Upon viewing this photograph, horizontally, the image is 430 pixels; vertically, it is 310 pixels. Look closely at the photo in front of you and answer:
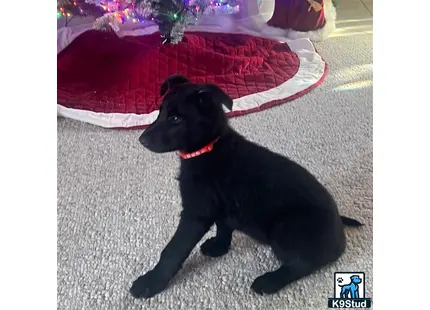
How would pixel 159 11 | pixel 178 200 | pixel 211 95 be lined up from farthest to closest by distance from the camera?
pixel 159 11 < pixel 178 200 < pixel 211 95

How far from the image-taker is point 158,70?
98cm

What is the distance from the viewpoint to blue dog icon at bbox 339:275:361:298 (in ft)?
2.74

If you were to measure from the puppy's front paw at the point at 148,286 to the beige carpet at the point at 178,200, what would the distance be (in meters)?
0.01

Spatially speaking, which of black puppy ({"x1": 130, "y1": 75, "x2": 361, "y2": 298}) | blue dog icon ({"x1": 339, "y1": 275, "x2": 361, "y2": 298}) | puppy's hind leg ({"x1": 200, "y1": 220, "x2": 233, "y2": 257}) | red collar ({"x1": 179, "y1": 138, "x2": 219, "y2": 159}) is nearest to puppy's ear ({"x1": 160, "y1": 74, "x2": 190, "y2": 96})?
black puppy ({"x1": 130, "y1": 75, "x2": 361, "y2": 298})

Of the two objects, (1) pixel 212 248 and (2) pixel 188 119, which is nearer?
(2) pixel 188 119

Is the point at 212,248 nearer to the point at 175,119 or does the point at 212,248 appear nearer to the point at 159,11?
the point at 175,119

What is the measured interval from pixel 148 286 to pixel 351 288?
1.06 ft

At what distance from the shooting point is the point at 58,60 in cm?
84

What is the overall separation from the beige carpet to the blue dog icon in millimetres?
17

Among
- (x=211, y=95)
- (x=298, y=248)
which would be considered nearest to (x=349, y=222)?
(x=298, y=248)

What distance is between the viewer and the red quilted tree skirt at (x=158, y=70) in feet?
2.98

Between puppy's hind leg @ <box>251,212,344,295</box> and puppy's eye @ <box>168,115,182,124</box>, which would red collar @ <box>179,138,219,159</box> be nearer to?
puppy's eye @ <box>168,115,182,124</box>

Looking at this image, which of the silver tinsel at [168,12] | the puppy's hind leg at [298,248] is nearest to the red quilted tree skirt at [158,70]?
the silver tinsel at [168,12]
